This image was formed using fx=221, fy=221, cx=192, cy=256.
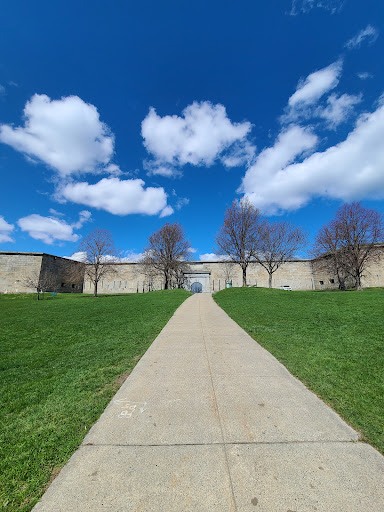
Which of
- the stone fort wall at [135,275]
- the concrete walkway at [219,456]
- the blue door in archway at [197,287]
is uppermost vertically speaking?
the stone fort wall at [135,275]

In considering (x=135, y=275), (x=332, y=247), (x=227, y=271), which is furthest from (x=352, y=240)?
(x=135, y=275)

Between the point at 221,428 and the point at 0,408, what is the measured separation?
337cm

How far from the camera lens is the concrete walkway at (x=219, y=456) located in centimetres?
184

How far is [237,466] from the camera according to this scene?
2188mm

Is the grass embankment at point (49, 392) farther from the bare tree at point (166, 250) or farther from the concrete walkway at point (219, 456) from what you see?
the bare tree at point (166, 250)

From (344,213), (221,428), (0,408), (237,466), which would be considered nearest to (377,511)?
(237,466)

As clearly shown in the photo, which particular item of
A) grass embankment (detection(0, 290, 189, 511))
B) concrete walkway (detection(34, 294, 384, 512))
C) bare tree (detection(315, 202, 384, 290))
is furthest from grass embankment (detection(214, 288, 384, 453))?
bare tree (detection(315, 202, 384, 290))

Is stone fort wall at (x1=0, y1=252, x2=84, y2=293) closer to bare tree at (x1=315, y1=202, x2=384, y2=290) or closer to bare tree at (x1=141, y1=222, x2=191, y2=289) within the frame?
bare tree at (x1=141, y1=222, x2=191, y2=289)

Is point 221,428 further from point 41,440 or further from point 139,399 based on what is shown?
point 41,440

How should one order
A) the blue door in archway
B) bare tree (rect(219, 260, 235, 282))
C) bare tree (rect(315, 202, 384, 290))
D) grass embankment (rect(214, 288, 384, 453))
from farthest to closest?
1. bare tree (rect(219, 260, 235, 282))
2. the blue door in archway
3. bare tree (rect(315, 202, 384, 290))
4. grass embankment (rect(214, 288, 384, 453))

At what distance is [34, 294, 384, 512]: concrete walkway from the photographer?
184 cm

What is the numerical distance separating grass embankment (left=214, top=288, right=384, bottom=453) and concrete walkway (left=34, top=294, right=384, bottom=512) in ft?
1.08

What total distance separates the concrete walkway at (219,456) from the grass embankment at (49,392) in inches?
10.4

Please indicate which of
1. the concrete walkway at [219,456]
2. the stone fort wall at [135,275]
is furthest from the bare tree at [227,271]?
the concrete walkway at [219,456]
